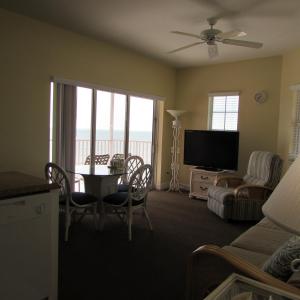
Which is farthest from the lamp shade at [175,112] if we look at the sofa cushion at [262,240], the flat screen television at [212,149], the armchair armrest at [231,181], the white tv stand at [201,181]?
the sofa cushion at [262,240]

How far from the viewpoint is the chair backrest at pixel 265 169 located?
4578mm

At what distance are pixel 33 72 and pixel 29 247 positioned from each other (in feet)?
9.28

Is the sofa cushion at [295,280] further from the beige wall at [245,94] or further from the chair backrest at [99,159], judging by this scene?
the beige wall at [245,94]

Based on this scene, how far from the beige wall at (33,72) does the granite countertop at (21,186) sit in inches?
72.6

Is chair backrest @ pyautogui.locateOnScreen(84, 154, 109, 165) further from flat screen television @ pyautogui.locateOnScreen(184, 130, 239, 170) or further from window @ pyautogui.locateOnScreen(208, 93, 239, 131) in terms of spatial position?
window @ pyautogui.locateOnScreen(208, 93, 239, 131)

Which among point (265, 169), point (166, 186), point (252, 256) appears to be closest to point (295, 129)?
point (265, 169)

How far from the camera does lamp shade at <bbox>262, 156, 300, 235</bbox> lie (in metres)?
0.86

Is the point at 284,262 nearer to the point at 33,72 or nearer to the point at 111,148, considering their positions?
the point at 33,72

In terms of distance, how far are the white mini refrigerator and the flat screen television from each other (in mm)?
4033

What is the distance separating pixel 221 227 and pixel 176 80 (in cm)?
378

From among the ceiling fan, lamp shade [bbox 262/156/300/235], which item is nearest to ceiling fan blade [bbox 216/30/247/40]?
the ceiling fan

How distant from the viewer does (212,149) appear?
5668mm

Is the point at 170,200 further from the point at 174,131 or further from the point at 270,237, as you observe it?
the point at 270,237

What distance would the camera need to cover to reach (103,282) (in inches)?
103
